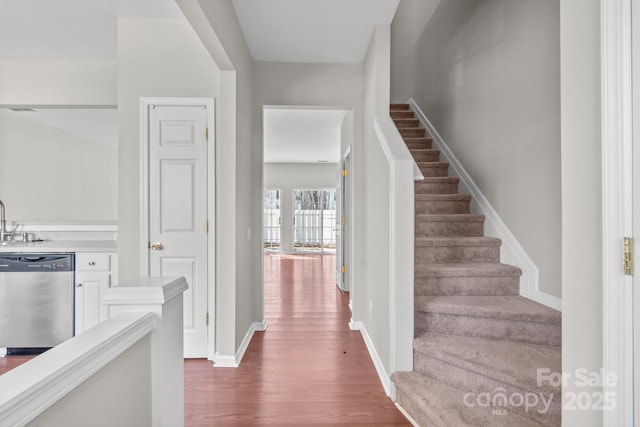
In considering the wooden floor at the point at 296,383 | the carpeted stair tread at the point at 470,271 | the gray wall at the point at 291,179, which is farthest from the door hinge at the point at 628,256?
the gray wall at the point at 291,179

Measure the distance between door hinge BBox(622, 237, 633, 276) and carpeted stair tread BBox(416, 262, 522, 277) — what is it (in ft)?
5.34

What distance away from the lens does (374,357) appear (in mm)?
2748

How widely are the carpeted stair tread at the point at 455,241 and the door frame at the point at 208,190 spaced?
1.68 metres

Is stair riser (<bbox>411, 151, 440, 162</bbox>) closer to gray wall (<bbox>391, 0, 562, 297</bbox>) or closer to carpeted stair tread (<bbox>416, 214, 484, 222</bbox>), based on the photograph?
gray wall (<bbox>391, 0, 562, 297</bbox>)

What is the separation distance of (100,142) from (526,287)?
490 centimetres

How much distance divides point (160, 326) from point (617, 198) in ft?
4.91

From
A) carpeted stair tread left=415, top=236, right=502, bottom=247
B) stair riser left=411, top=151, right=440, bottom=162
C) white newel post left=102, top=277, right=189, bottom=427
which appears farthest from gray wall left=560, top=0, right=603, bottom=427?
stair riser left=411, top=151, right=440, bottom=162

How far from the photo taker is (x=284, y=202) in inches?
405

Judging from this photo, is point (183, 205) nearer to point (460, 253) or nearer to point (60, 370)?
point (60, 370)

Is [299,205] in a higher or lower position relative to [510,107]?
lower

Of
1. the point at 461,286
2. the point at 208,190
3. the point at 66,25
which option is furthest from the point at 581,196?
the point at 66,25

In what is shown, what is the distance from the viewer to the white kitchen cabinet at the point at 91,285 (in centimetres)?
296

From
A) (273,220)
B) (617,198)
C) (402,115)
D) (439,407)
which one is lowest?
(439,407)

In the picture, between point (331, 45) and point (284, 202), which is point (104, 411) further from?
point (284, 202)
